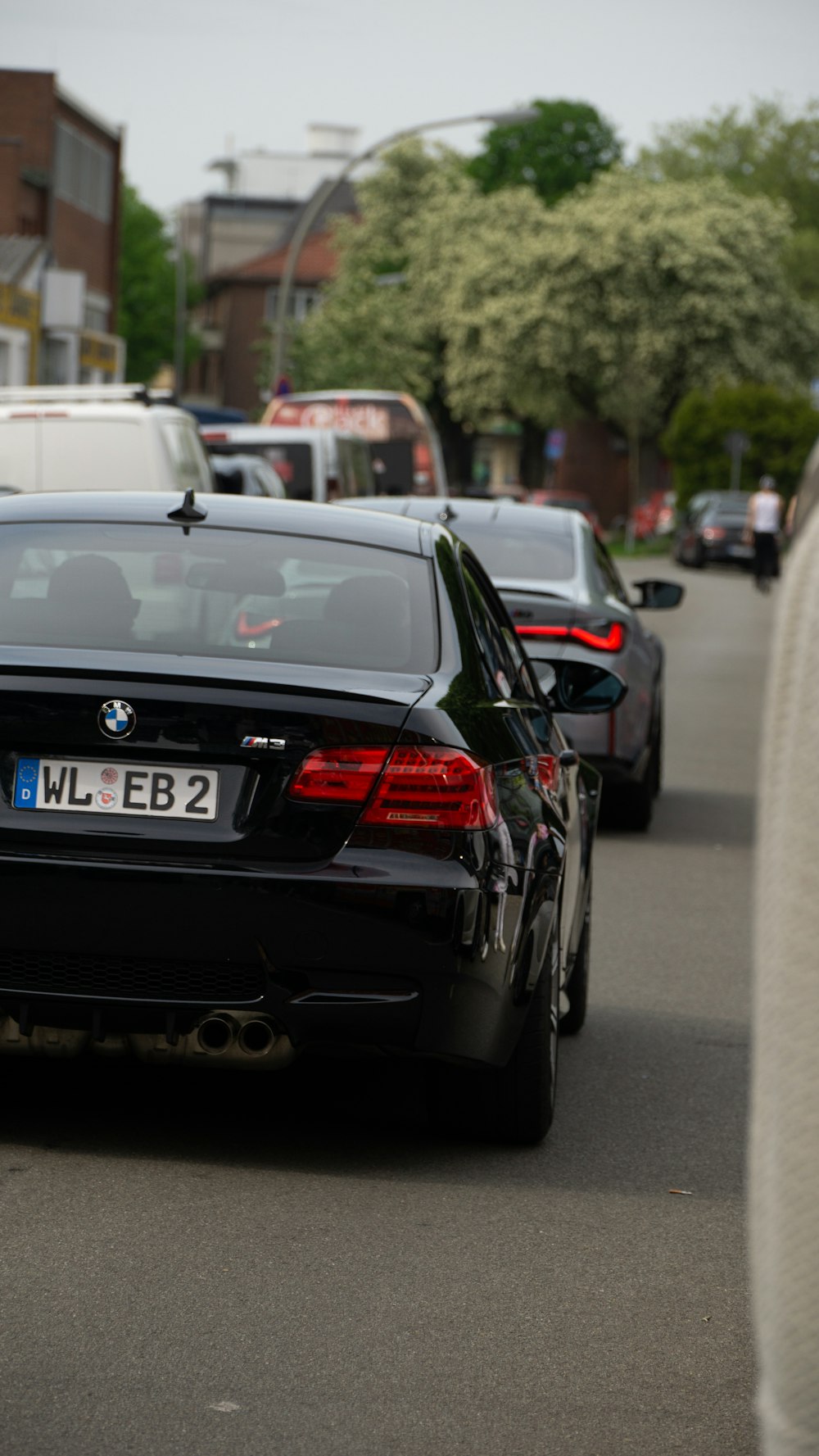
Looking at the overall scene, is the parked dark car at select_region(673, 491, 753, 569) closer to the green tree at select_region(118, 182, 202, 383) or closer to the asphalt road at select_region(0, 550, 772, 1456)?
the asphalt road at select_region(0, 550, 772, 1456)

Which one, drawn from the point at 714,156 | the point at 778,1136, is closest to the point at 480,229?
the point at 714,156

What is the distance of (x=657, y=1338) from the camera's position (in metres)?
4.05

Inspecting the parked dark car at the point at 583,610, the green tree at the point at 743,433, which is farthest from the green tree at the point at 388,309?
the parked dark car at the point at 583,610

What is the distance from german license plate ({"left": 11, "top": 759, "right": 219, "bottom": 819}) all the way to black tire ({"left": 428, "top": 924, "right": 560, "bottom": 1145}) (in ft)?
3.01

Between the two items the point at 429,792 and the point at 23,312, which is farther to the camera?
the point at 23,312

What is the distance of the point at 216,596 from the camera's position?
5547 mm

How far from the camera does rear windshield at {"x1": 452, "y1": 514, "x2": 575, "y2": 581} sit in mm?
11438

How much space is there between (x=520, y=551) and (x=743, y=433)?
173ft

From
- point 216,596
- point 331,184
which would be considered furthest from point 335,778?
point 331,184

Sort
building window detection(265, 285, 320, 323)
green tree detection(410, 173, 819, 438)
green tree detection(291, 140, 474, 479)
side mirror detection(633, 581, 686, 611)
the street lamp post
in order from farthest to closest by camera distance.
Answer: building window detection(265, 285, 320, 323) < green tree detection(291, 140, 474, 479) < green tree detection(410, 173, 819, 438) < the street lamp post < side mirror detection(633, 581, 686, 611)

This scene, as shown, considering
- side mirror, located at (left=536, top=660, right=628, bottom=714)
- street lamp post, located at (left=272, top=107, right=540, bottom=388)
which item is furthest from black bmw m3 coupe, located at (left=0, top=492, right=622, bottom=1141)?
street lamp post, located at (left=272, top=107, right=540, bottom=388)

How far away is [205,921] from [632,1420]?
153cm

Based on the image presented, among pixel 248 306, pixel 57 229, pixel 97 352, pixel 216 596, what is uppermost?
pixel 57 229

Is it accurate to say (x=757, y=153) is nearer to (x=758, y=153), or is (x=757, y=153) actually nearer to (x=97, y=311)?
(x=758, y=153)
